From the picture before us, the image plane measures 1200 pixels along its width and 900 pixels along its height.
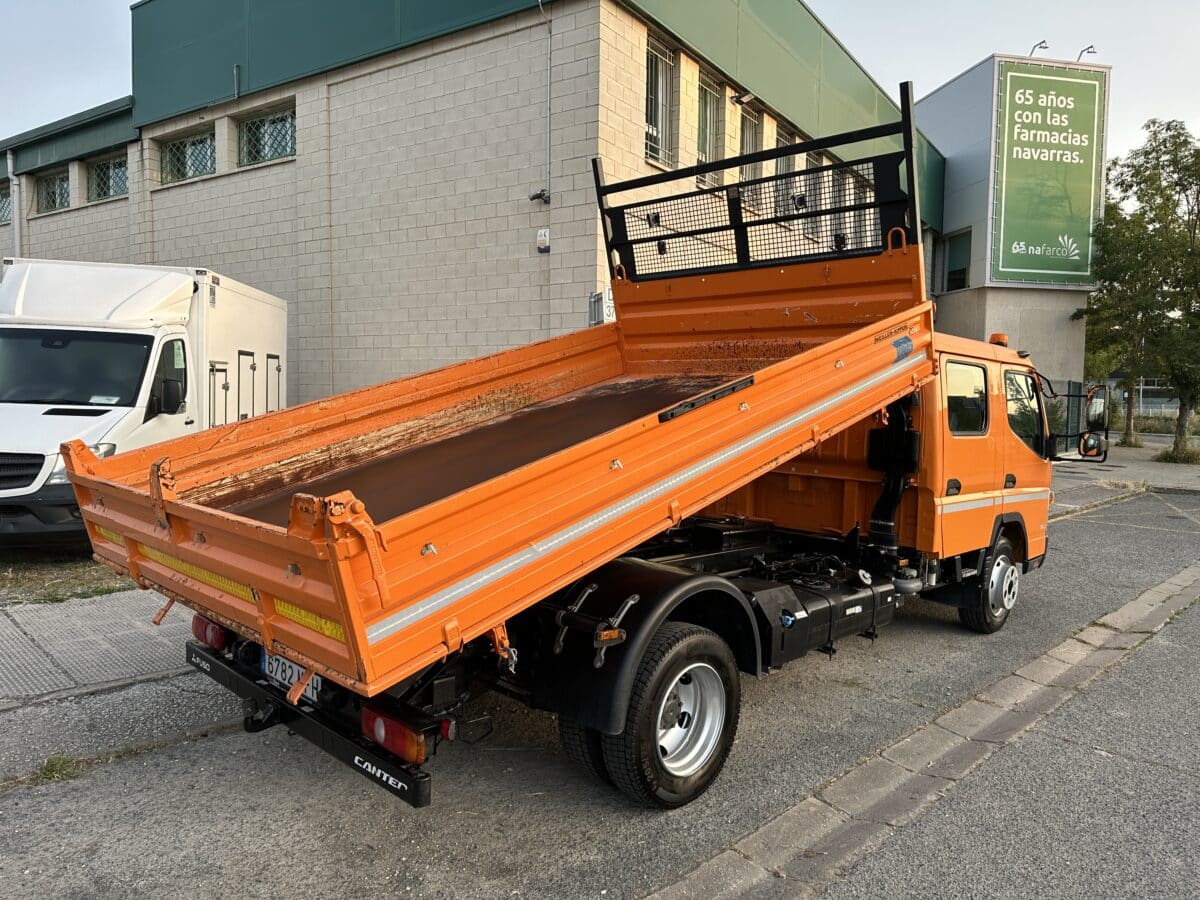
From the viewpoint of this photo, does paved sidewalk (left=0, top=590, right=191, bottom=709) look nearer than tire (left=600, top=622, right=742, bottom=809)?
No

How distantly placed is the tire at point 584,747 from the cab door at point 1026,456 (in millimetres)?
4154

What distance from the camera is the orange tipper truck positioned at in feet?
8.70

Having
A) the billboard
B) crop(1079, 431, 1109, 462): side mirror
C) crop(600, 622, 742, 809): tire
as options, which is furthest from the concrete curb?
the billboard

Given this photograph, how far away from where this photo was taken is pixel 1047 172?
873 inches

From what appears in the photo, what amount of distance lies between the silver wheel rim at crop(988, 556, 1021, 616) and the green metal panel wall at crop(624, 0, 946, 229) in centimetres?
881

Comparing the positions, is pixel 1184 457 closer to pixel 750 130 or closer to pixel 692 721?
pixel 750 130

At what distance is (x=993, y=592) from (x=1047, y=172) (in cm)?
2044

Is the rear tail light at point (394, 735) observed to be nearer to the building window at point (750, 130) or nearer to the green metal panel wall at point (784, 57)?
the green metal panel wall at point (784, 57)

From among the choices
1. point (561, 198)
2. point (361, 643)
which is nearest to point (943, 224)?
point (561, 198)

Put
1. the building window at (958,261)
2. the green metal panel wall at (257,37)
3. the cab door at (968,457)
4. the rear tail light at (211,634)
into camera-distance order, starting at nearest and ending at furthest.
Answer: the rear tail light at (211,634) < the cab door at (968,457) < the green metal panel wall at (257,37) < the building window at (958,261)

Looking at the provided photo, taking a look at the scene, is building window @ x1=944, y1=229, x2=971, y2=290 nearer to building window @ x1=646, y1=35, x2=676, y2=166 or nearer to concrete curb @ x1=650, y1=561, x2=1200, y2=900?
building window @ x1=646, y1=35, x2=676, y2=166

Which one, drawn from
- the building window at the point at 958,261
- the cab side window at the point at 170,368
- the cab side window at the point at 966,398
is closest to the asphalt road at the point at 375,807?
the cab side window at the point at 966,398

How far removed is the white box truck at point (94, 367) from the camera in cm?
742

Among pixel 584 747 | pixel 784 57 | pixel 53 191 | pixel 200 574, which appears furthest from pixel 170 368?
pixel 53 191
